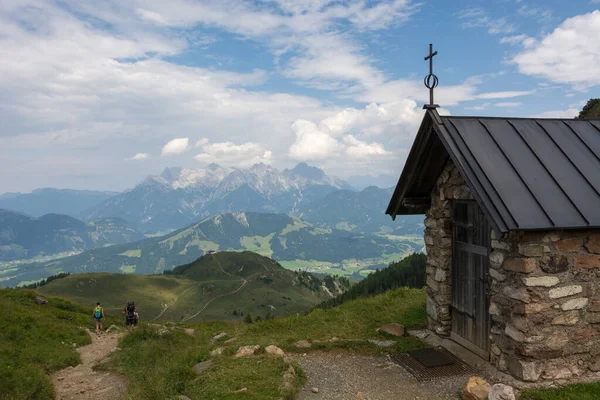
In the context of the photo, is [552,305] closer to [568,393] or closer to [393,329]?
[568,393]

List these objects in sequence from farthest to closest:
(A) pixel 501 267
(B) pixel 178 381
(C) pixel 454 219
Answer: (C) pixel 454 219
(B) pixel 178 381
(A) pixel 501 267

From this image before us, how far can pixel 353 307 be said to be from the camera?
18.0 meters

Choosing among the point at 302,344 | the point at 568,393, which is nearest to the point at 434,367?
the point at 568,393

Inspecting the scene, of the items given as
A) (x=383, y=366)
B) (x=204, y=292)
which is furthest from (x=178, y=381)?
(x=204, y=292)

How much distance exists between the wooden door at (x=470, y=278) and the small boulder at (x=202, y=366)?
24.5 ft

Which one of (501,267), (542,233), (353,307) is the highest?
(542,233)

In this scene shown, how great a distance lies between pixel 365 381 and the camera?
34.2 feet

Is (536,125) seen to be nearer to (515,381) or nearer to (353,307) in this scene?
(515,381)

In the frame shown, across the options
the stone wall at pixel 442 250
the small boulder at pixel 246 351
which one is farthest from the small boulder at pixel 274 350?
the stone wall at pixel 442 250

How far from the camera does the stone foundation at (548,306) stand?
30.5 feet

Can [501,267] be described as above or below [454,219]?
below

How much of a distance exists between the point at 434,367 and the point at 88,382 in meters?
13.0

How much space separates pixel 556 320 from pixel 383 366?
14.8ft

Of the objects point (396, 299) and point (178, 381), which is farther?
point (396, 299)
